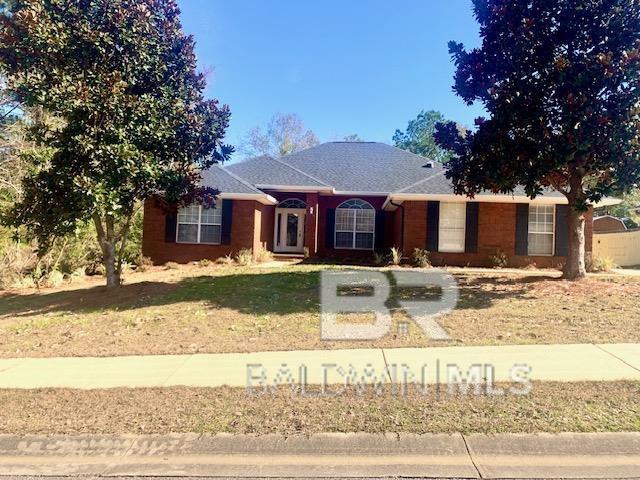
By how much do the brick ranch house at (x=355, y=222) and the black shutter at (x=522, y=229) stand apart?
4 centimetres

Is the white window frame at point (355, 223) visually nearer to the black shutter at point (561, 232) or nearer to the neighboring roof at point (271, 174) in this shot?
the neighboring roof at point (271, 174)

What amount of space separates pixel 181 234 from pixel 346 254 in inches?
282

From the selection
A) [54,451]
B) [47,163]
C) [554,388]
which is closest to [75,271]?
[47,163]

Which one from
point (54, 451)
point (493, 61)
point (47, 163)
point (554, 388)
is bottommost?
point (54, 451)

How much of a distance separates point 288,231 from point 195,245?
4753mm

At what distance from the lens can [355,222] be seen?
66.2 feet

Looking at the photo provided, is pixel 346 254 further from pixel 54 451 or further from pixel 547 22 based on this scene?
pixel 54 451

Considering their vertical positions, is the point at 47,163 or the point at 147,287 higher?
the point at 47,163

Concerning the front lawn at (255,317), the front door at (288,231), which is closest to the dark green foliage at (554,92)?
the front lawn at (255,317)

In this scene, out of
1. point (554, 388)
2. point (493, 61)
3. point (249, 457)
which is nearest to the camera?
point (249, 457)

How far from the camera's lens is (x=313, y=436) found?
12.3 ft

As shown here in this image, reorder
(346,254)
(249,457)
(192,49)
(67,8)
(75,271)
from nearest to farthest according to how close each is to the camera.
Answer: (249,457) → (67,8) → (192,49) → (75,271) → (346,254)

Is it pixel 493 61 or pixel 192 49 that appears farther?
pixel 192 49

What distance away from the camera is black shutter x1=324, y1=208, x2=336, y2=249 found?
20.1 metres
